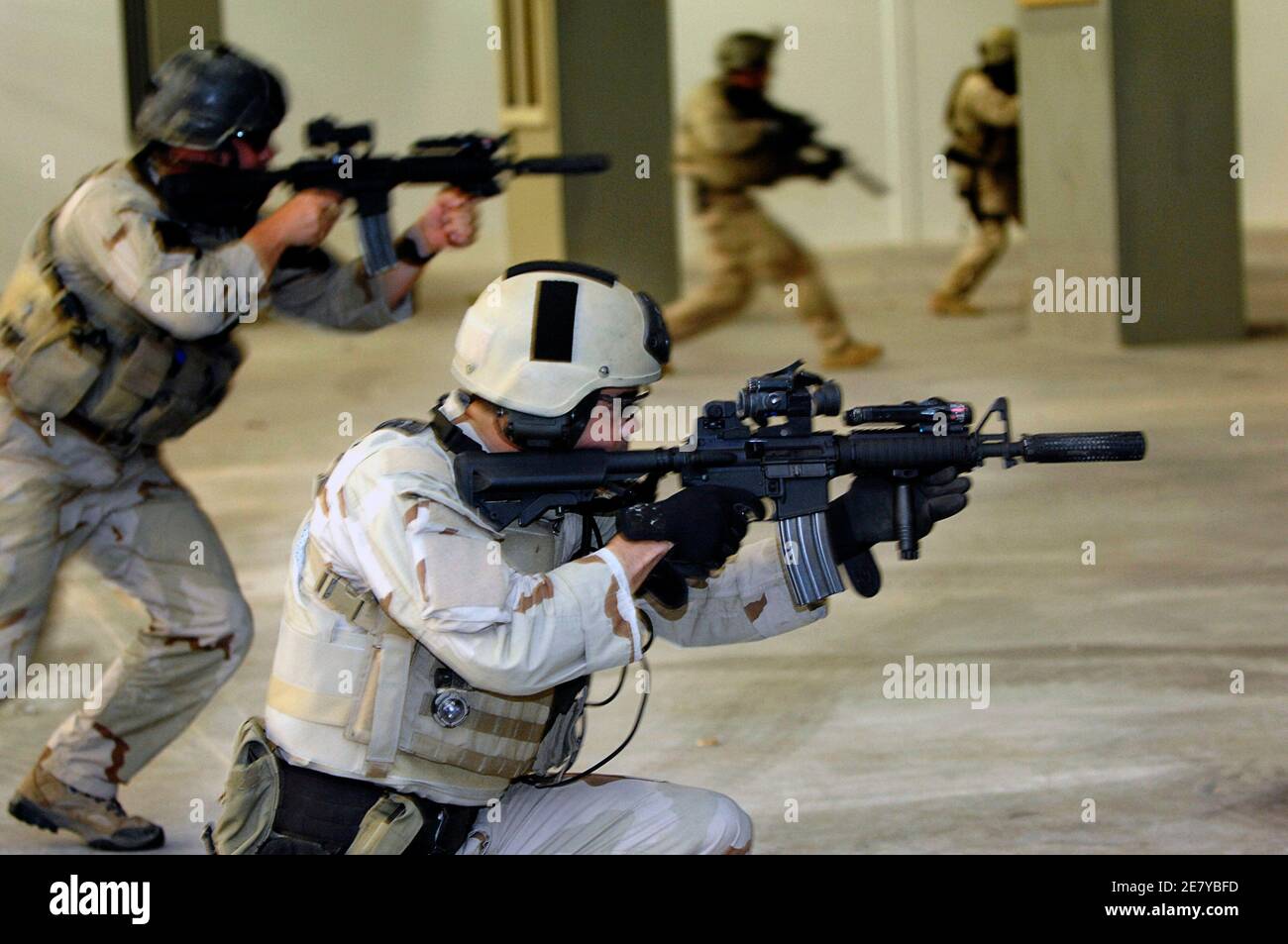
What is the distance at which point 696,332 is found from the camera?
993 centimetres

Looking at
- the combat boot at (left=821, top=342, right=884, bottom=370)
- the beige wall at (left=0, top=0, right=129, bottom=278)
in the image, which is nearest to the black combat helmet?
the combat boot at (left=821, top=342, right=884, bottom=370)

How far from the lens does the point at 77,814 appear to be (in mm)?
4020

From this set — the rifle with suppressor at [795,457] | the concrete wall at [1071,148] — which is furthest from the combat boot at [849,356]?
the rifle with suppressor at [795,457]

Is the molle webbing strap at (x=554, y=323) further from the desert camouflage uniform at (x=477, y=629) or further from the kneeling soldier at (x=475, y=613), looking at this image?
the desert camouflage uniform at (x=477, y=629)

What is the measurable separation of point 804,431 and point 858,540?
238mm

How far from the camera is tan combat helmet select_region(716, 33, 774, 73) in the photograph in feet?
29.7

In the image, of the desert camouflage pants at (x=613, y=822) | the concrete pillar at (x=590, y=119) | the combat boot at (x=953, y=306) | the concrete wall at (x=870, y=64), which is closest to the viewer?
the desert camouflage pants at (x=613, y=822)

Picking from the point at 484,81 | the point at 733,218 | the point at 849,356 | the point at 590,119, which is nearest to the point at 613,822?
the point at 733,218

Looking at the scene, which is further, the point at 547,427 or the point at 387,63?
the point at 387,63

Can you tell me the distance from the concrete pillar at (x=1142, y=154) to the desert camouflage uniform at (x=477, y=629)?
8006 millimetres

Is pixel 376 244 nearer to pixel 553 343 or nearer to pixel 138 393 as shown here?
pixel 138 393

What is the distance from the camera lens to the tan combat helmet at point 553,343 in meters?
2.81

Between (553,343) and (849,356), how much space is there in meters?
7.63
